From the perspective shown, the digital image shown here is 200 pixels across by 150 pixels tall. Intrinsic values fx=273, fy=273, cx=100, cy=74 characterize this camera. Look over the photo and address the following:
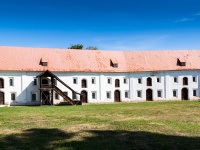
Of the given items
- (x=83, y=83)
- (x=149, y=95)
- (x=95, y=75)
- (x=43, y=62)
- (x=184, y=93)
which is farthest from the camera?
(x=184, y=93)

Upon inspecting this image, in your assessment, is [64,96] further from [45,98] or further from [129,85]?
[129,85]

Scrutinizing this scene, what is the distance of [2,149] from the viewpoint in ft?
36.9

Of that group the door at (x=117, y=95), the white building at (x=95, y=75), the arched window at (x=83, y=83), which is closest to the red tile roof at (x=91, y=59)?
the white building at (x=95, y=75)

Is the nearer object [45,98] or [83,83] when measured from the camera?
[45,98]

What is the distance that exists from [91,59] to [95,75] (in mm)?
3091

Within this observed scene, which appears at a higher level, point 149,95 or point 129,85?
point 129,85

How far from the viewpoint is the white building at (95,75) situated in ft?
138

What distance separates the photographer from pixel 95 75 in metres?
46.5

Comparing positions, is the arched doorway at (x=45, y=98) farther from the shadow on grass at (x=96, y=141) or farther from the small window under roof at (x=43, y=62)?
the shadow on grass at (x=96, y=141)

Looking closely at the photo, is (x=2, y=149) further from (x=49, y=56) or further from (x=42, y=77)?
(x=49, y=56)

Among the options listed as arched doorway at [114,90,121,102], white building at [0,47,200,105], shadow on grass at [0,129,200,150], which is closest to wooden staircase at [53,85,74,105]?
white building at [0,47,200,105]

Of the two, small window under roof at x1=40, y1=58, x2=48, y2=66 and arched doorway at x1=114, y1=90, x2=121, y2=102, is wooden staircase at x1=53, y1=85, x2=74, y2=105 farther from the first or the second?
arched doorway at x1=114, y1=90, x2=121, y2=102

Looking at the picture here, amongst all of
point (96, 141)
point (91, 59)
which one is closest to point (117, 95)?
point (91, 59)

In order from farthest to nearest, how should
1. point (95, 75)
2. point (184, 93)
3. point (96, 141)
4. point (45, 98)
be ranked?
point (184, 93) < point (95, 75) < point (45, 98) < point (96, 141)
